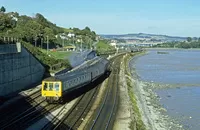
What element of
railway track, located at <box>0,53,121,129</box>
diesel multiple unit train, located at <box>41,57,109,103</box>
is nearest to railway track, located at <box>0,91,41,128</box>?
railway track, located at <box>0,53,121,129</box>

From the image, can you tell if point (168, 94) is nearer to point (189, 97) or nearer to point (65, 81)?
point (189, 97)

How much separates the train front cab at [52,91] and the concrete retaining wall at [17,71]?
202 inches

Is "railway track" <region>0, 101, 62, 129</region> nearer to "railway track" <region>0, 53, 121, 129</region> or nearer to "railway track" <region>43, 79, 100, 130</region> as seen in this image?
"railway track" <region>0, 53, 121, 129</region>

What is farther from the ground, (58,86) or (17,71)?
(17,71)

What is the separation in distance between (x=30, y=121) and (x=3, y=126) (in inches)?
110

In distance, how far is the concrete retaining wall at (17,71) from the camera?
1533 inches

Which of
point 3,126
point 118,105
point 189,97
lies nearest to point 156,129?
point 118,105

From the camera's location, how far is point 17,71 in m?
43.1

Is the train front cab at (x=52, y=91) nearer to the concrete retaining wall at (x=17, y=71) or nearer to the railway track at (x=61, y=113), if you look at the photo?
the railway track at (x=61, y=113)

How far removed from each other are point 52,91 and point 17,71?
9.03 metres

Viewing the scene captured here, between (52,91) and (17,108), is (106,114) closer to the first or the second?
(52,91)

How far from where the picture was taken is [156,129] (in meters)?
34.2

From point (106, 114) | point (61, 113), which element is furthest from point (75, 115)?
point (106, 114)

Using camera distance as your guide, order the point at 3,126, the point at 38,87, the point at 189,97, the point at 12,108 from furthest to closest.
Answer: the point at 189,97
the point at 38,87
the point at 12,108
the point at 3,126
